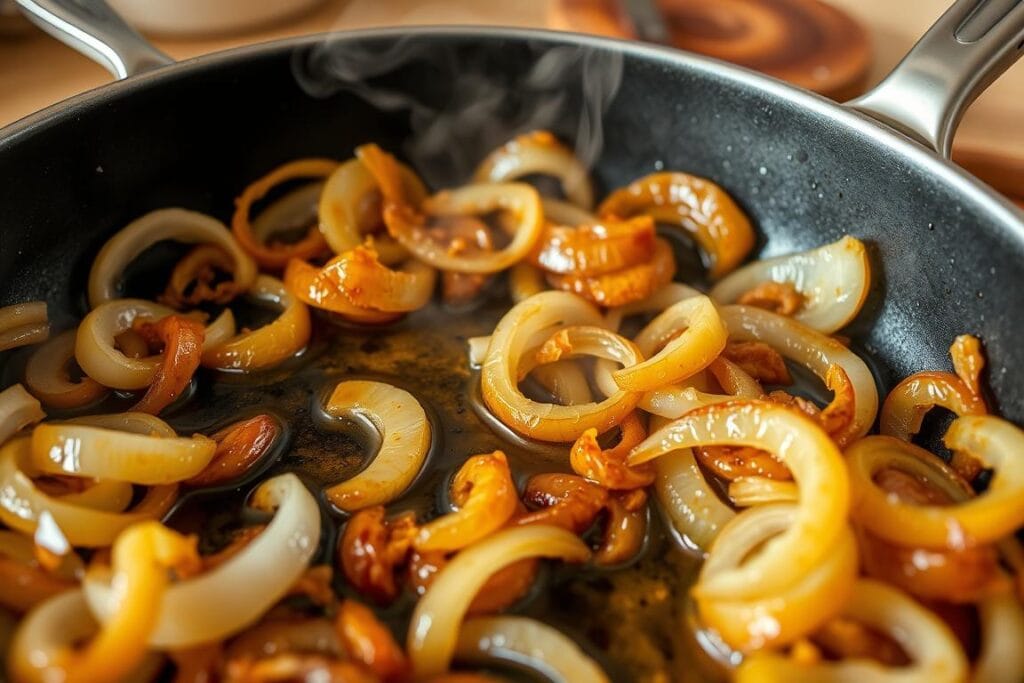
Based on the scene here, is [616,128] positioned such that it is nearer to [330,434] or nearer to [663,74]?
[663,74]

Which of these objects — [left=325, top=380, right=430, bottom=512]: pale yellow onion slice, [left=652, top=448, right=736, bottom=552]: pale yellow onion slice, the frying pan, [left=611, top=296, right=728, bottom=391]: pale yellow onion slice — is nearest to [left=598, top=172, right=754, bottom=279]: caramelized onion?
the frying pan

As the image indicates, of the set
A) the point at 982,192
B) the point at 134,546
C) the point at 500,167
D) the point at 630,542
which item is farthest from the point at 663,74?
the point at 134,546

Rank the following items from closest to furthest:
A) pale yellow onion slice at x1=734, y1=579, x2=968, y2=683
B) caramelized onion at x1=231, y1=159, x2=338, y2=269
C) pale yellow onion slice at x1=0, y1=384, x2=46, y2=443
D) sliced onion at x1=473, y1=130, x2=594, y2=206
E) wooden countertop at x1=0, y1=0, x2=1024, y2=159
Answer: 1. pale yellow onion slice at x1=734, y1=579, x2=968, y2=683
2. pale yellow onion slice at x1=0, y1=384, x2=46, y2=443
3. caramelized onion at x1=231, y1=159, x2=338, y2=269
4. sliced onion at x1=473, y1=130, x2=594, y2=206
5. wooden countertop at x1=0, y1=0, x2=1024, y2=159

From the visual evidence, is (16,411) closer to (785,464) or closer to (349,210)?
(349,210)

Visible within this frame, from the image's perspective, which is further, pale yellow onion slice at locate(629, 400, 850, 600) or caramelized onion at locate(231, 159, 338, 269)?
caramelized onion at locate(231, 159, 338, 269)

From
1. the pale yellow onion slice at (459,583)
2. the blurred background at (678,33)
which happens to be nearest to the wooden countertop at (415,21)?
the blurred background at (678,33)

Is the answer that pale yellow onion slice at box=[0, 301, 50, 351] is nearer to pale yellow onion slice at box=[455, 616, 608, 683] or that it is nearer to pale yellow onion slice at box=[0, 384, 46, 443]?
pale yellow onion slice at box=[0, 384, 46, 443]
